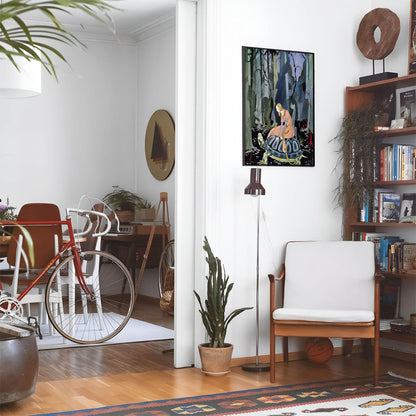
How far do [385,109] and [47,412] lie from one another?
2971 millimetres

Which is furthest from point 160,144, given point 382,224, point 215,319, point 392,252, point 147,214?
point 215,319

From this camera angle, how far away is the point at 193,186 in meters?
4.45

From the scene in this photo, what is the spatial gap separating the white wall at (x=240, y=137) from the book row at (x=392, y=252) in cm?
28

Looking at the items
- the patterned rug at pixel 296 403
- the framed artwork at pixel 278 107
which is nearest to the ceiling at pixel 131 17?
the framed artwork at pixel 278 107

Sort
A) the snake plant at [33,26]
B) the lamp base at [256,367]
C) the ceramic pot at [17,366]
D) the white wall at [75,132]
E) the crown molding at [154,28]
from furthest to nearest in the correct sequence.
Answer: the white wall at [75,132], the crown molding at [154,28], the lamp base at [256,367], the ceramic pot at [17,366], the snake plant at [33,26]

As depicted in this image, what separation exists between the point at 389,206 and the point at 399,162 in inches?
12.5

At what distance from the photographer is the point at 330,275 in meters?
4.41

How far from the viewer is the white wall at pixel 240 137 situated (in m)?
4.37

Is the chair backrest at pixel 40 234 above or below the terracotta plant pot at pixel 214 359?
above

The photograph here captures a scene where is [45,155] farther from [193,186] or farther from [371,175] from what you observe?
[371,175]

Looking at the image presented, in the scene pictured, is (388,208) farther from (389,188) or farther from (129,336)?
(129,336)

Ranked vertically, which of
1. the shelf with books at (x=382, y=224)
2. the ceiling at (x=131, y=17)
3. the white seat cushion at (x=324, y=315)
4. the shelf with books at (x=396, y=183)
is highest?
the ceiling at (x=131, y=17)

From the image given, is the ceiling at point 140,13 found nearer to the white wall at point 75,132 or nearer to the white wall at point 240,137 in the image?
the white wall at point 75,132

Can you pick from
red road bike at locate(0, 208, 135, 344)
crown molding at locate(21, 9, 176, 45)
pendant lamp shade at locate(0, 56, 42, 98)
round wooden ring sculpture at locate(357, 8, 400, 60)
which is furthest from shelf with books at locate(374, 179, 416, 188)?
crown molding at locate(21, 9, 176, 45)
